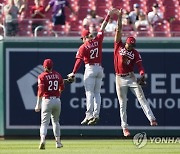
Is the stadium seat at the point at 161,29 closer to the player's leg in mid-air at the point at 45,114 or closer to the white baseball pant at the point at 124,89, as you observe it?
the white baseball pant at the point at 124,89

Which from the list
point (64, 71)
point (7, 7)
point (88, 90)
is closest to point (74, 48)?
point (64, 71)

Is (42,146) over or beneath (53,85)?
beneath

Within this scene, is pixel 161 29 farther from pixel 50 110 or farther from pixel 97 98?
pixel 50 110

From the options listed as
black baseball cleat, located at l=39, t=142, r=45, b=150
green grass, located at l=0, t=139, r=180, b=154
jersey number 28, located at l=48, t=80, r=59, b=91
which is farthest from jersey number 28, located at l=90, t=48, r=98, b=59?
black baseball cleat, located at l=39, t=142, r=45, b=150

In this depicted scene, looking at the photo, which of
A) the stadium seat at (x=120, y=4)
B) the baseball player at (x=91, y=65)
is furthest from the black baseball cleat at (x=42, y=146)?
the stadium seat at (x=120, y=4)

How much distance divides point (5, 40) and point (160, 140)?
5.06 meters

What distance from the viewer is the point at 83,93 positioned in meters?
24.3

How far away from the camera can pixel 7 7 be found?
24859 millimetres

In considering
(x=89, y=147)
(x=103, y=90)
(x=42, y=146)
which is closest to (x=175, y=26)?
(x=103, y=90)

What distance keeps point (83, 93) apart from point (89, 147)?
12.5ft

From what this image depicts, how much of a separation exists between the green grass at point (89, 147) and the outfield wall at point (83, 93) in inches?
29.9

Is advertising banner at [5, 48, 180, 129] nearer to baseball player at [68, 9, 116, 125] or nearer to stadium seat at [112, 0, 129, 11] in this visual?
stadium seat at [112, 0, 129, 11]

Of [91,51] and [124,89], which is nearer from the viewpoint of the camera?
[124,89]

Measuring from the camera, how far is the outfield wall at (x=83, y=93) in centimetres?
2427
